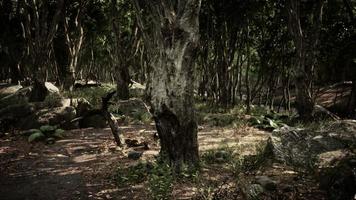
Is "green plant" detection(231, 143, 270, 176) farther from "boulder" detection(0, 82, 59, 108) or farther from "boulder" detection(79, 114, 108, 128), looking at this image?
"boulder" detection(0, 82, 59, 108)

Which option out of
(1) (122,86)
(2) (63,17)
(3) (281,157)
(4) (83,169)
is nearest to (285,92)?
(1) (122,86)

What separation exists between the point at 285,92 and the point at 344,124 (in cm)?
1643

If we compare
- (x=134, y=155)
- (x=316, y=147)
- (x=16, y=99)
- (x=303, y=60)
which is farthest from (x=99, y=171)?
(x=16, y=99)

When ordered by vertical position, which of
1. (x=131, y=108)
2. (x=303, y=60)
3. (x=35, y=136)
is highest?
(x=303, y=60)

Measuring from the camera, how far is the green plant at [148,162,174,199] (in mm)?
7145

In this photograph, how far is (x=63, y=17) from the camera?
2216cm

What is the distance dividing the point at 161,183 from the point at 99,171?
2639 millimetres

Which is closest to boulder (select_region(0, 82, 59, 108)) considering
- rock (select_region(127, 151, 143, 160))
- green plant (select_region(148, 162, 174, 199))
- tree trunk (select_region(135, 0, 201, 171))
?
rock (select_region(127, 151, 143, 160))

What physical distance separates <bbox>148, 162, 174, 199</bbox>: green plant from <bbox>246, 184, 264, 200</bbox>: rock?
1524mm

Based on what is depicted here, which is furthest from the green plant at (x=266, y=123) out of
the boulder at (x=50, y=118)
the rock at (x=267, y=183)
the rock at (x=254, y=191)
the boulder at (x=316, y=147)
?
the rock at (x=254, y=191)

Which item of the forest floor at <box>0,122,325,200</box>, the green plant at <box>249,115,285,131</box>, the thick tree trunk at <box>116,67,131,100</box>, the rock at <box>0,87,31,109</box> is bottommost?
the forest floor at <box>0,122,325,200</box>

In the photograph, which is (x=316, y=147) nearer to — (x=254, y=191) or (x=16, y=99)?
(x=254, y=191)

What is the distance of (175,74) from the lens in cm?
815

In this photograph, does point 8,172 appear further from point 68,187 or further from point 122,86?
point 122,86
